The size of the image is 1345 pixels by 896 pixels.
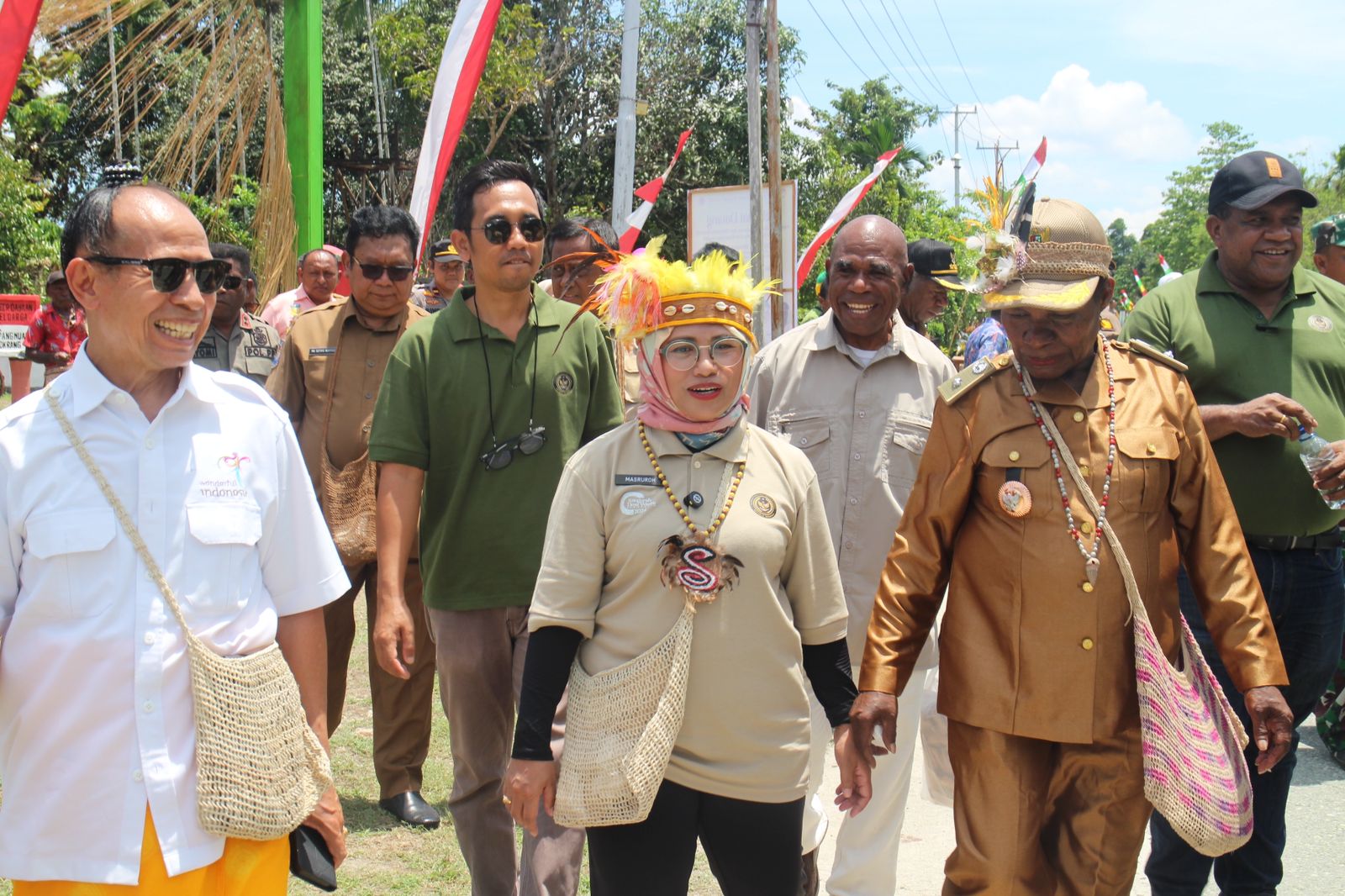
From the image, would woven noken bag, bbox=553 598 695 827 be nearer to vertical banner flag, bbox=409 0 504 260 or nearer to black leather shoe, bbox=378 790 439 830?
black leather shoe, bbox=378 790 439 830

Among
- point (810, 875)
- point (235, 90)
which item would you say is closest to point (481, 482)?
→ point (810, 875)

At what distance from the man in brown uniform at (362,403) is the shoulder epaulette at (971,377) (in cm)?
263

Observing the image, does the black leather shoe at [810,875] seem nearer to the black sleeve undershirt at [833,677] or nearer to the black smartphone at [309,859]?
the black sleeve undershirt at [833,677]

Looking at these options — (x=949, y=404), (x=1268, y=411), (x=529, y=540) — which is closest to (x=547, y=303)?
(x=529, y=540)

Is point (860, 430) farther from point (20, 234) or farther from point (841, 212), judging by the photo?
point (20, 234)

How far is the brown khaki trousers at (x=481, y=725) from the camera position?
153 inches

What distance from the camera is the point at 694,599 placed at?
2.85 m

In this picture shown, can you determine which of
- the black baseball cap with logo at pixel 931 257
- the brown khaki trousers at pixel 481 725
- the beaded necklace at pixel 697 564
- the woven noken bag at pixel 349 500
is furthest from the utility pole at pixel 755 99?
the beaded necklace at pixel 697 564

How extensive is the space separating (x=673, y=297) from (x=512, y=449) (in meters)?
1.11

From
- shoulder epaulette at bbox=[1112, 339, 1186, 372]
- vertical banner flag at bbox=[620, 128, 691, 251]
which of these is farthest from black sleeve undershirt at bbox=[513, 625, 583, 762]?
vertical banner flag at bbox=[620, 128, 691, 251]

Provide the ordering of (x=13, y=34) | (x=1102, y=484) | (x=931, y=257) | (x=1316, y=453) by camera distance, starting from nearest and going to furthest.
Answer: (x=1102, y=484) < (x=1316, y=453) < (x=13, y=34) < (x=931, y=257)

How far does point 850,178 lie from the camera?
1247 inches

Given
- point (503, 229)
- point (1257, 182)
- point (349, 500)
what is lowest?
point (349, 500)

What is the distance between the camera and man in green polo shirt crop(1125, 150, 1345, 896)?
375 centimetres
